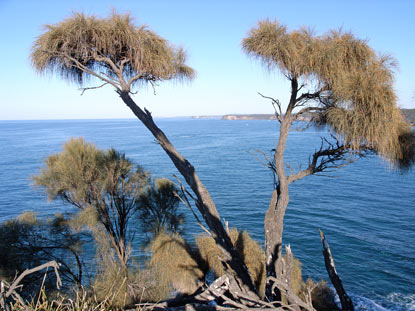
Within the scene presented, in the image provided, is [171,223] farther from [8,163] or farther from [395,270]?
[8,163]

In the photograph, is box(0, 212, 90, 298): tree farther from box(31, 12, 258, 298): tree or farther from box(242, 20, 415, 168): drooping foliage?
box(242, 20, 415, 168): drooping foliage

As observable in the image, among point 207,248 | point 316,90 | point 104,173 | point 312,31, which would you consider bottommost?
point 207,248

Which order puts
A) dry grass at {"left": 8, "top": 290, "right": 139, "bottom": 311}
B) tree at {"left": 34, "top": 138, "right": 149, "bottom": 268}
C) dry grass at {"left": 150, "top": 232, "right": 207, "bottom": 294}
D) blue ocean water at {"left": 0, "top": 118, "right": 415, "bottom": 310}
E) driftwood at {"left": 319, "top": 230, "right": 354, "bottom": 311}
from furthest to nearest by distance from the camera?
blue ocean water at {"left": 0, "top": 118, "right": 415, "bottom": 310}, dry grass at {"left": 150, "top": 232, "right": 207, "bottom": 294}, tree at {"left": 34, "top": 138, "right": 149, "bottom": 268}, driftwood at {"left": 319, "top": 230, "right": 354, "bottom": 311}, dry grass at {"left": 8, "top": 290, "right": 139, "bottom": 311}

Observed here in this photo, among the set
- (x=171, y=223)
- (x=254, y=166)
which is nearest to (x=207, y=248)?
(x=171, y=223)

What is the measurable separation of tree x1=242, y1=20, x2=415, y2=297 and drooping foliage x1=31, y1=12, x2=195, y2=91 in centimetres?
138

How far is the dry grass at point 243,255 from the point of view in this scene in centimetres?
736

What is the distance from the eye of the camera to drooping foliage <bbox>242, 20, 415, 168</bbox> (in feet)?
11.8

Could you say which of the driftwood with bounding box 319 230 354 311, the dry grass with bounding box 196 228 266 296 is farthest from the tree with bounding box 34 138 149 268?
the driftwood with bounding box 319 230 354 311

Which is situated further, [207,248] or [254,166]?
[254,166]

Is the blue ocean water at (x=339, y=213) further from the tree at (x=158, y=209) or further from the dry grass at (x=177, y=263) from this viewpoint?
the dry grass at (x=177, y=263)

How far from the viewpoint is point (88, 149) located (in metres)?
7.52

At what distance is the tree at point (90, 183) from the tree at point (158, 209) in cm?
69

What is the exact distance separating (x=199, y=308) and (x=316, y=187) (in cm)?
1789

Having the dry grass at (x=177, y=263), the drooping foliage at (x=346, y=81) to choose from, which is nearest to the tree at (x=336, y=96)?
the drooping foliage at (x=346, y=81)
